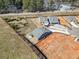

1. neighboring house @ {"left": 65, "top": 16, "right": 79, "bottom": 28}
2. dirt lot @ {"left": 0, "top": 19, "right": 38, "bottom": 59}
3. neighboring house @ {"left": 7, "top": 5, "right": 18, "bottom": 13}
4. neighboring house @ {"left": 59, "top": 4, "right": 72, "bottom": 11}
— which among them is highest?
neighboring house @ {"left": 65, "top": 16, "right": 79, "bottom": 28}

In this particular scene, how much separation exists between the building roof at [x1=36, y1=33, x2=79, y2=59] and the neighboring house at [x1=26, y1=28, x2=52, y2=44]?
1.17ft

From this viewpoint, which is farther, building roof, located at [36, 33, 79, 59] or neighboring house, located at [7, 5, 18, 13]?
neighboring house, located at [7, 5, 18, 13]

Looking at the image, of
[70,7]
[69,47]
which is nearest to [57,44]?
[69,47]

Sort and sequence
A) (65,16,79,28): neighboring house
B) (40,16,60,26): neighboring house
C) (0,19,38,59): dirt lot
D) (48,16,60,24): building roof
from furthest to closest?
(48,16,60,24): building roof
(40,16,60,26): neighboring house
(65,16,79,28): neighboring house
(0,19,38,59): dirt lot

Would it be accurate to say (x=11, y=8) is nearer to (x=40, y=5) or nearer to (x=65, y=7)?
(x=40, y=5)

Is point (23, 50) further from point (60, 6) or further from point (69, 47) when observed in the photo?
point (60, 6)

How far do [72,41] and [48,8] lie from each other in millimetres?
10980

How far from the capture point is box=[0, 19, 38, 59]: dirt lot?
48.4 ft

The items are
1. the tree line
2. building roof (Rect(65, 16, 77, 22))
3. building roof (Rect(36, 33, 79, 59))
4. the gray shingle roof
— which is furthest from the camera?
the tree line

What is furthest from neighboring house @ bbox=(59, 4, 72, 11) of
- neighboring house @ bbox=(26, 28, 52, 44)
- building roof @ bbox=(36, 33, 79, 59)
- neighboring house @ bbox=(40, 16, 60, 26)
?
building roof @ bbox=(36, 33, 79, 59)

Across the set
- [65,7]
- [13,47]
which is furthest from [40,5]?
[13,47]

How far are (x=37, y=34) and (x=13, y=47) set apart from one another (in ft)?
7.71

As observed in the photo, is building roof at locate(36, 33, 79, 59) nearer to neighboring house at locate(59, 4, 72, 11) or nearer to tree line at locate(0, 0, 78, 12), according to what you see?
neighboring house at locate(59, 4, 72, 11)

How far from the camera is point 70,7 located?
25.6 metres
